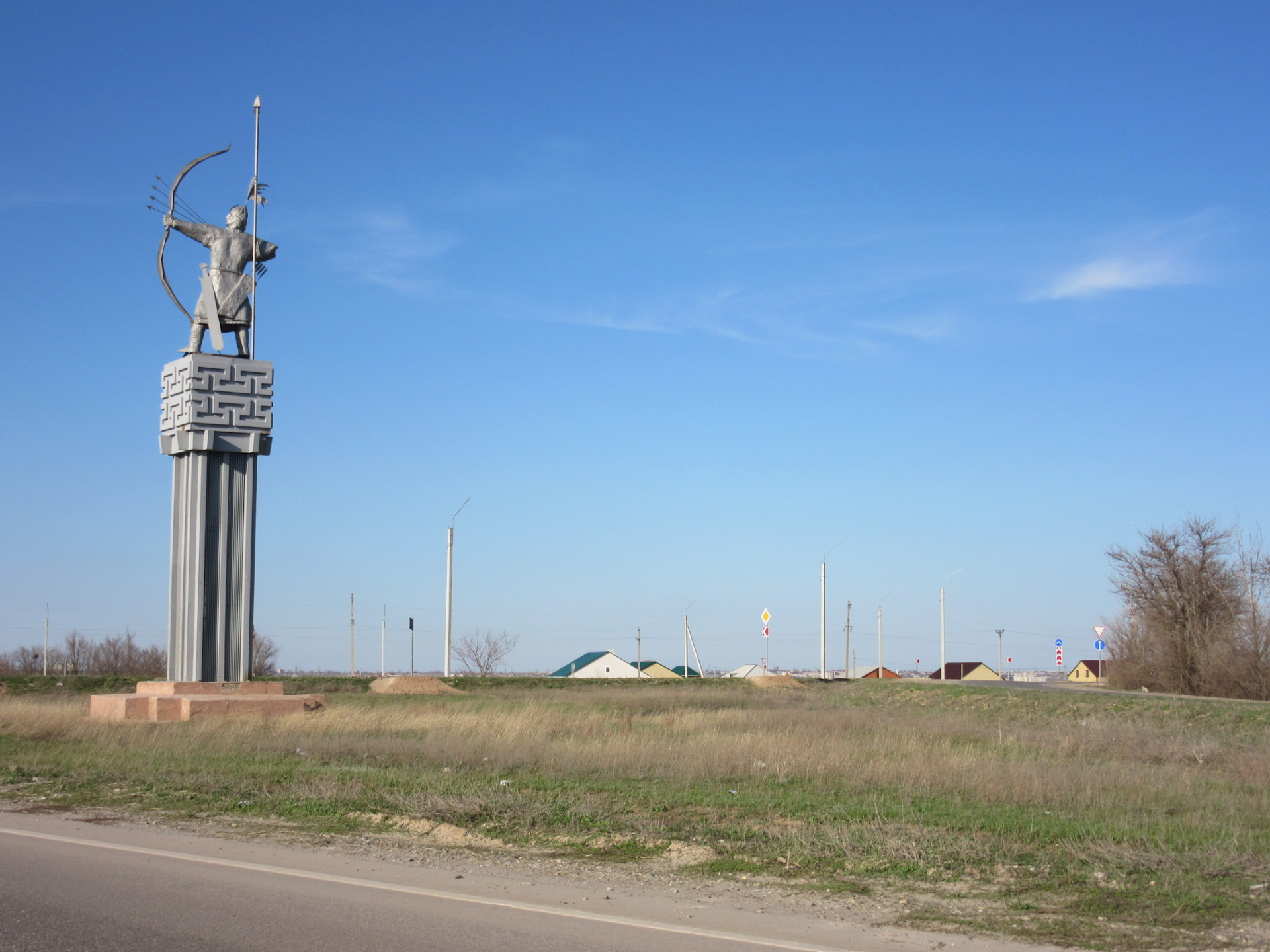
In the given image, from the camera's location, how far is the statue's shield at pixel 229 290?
29234mm

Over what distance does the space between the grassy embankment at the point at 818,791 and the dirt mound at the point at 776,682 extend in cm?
2740

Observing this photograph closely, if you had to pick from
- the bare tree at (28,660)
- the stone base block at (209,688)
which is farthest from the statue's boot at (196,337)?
the bare tree at (28,660)

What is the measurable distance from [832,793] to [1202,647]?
35301 millimetres

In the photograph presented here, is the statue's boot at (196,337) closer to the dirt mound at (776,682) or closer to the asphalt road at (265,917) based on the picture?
the asphalt road at (265,917)

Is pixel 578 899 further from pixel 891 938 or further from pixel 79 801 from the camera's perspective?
pixel 79 801

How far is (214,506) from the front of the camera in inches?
1102

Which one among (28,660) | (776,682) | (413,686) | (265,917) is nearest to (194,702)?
(265,917)

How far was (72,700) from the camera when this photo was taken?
3672 centimetres

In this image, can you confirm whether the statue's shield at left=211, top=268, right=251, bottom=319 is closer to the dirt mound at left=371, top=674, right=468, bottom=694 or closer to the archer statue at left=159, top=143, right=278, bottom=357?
the archer statue at left=159, top=143, right=278, bottom=357

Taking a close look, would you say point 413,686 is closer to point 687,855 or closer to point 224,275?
point 224,275

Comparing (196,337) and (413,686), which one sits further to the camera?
(413,686)

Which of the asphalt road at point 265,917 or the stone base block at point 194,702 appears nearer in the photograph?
the asphalt road at point 265,917

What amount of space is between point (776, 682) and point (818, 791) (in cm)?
4378

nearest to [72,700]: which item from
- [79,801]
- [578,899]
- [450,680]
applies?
[450,680]
